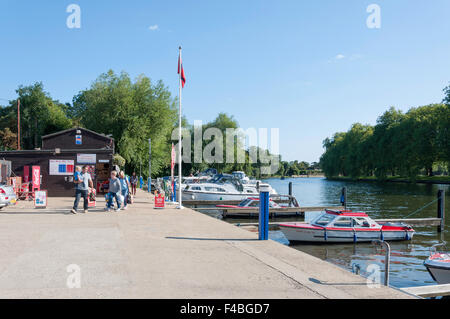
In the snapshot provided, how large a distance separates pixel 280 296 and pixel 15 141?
239ft

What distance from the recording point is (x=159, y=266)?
6.81 m

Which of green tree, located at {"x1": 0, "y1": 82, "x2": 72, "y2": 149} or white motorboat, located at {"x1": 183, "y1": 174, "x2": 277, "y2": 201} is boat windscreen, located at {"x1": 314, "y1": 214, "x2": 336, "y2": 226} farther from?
green tree, located at {"x1": 0, "y1": 82, "x2": 72, "y2": 149}

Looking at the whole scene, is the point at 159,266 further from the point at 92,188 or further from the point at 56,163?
the point at 56,163

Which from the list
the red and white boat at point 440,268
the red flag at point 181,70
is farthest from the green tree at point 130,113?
the red and white boat at point 440,268

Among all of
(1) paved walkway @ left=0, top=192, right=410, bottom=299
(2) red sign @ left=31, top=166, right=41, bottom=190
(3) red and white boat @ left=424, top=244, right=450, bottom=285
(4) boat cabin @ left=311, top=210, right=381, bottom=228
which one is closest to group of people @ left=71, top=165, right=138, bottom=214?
(1) paved walkway @ left=0, top=192, right=410, bottom=299

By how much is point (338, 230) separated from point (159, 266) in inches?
525

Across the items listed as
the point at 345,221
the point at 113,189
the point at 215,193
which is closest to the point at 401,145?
the point at 215,193

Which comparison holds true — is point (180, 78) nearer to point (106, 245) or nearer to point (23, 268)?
point (106, 245)

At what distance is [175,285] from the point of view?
562 cm

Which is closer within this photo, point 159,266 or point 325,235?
point 159,266

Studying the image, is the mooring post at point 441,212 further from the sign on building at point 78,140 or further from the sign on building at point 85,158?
the sign on building at point 78,140

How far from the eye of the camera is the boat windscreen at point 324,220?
18.7 metres

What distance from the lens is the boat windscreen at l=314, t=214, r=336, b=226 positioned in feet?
61.4
